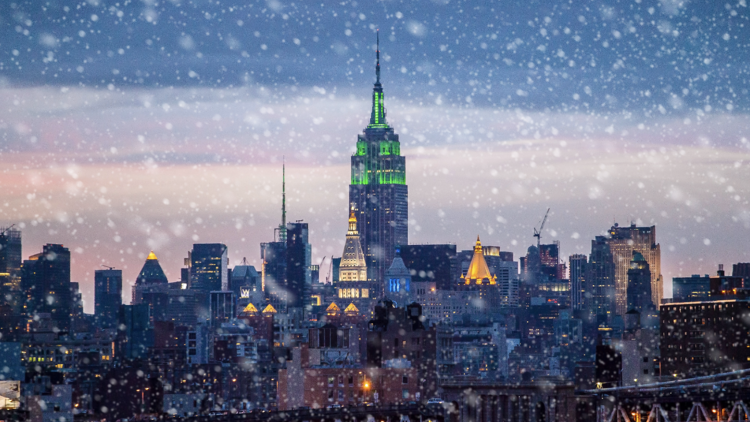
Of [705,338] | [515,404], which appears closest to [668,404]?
[515,404]

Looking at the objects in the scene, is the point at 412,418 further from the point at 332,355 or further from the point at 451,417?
the point at 332,355

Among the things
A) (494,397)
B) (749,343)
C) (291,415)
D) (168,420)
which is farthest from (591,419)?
(749,343)

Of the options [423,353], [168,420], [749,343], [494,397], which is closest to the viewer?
[168,420]

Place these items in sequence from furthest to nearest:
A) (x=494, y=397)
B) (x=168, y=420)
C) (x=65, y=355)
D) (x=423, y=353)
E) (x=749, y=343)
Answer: (x=65, y=355) → (x=749, y=343) → (x=423, y=353) → (x=494, y=397) → (x=168, y=420)

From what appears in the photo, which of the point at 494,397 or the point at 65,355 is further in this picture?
the point at 65,355

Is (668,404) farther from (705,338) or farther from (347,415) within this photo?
(705,338)
